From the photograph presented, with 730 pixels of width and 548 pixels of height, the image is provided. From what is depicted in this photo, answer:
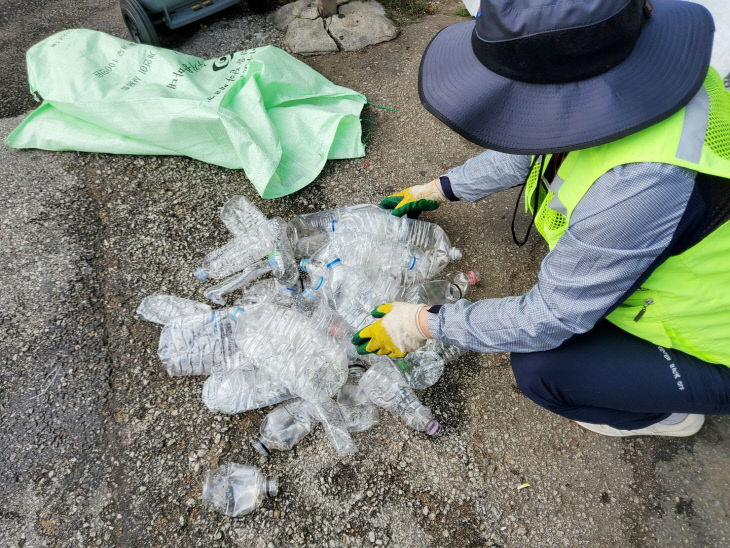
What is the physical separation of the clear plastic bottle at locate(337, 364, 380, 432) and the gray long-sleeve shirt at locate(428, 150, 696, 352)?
515 mm

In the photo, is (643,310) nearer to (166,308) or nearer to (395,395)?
(395,395)

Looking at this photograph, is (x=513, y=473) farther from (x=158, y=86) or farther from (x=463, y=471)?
(x=158, y=86)

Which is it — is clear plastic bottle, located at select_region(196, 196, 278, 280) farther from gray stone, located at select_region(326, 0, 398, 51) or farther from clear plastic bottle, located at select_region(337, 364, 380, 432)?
gray stone, located at select_region(326, 0, 398, 51)

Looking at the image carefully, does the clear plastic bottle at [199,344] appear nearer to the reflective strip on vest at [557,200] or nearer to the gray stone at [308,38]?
the reflective strip on vest at [557,200]

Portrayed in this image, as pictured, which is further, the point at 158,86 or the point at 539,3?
the point at 158,86

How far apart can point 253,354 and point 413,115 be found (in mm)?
2001

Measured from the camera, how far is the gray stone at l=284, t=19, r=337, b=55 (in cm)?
363

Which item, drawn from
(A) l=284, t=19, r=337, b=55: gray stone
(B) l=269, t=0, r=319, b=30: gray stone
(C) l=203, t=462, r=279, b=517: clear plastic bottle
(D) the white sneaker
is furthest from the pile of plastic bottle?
(B) l=269, t=0, r=319, b=30: gray stone

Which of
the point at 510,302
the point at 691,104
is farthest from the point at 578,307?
the point at 691,104

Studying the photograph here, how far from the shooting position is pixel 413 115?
3.26 metres

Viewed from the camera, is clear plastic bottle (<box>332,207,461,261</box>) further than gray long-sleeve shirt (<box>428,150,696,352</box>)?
Yes

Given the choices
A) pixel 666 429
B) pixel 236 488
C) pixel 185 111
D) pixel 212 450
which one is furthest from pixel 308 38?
pixel 666 429

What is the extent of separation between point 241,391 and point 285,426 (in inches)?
9.8

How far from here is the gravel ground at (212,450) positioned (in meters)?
1.86
